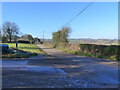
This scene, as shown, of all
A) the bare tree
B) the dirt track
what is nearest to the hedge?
the dirt track

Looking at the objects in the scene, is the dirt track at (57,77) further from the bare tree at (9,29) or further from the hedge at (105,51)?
the bare tree at (9,29)

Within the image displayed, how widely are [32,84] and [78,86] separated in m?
1.68

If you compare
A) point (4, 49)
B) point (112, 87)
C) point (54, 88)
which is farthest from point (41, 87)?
point (4, 49)

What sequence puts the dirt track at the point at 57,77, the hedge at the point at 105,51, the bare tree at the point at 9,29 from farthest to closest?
the bare tree at the point at 9,29
the hedge at the point at 105,51
the dirt track at the point at 57,77

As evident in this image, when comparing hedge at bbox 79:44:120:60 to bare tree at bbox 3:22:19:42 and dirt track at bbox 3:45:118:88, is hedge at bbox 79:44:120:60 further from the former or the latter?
bare tree at bbox 3:22:19:42

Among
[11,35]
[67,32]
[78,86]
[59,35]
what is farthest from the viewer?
[11,35]

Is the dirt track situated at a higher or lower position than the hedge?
lower

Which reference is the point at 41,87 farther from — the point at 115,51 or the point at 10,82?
the point at 115,51

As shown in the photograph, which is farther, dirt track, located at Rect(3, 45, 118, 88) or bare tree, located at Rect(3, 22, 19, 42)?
bare tree, located at Rect(3, 22, 19, 42)

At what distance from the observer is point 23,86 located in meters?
6.54

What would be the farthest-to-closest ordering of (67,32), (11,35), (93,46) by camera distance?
(11,35) < (67,32) < (93,46)

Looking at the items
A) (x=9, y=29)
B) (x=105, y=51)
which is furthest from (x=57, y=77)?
(x=9, y=29)

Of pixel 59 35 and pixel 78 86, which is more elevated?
pixel 59 35

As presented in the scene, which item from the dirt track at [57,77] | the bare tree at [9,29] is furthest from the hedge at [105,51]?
the bare tree at [9,29]
